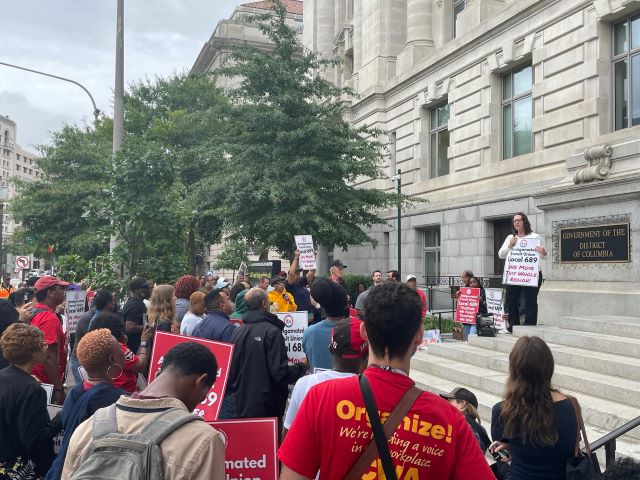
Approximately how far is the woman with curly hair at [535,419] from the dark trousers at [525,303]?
25.8ft

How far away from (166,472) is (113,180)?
10877mm

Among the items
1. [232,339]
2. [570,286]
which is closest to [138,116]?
[570,286]

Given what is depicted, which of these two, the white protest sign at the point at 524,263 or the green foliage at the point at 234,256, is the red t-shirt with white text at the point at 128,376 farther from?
the green foliage at the point at 234,256

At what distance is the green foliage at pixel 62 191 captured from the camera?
36.2 meters

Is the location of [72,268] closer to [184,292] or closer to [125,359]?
[184,292]

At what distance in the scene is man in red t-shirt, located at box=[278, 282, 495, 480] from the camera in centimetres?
224

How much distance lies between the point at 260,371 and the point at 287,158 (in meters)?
18.1

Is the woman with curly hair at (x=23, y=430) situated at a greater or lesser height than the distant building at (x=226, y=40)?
lesser

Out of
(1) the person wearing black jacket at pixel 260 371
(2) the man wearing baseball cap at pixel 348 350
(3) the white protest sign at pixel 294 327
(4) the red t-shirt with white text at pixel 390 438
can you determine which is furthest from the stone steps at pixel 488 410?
(4) the red t-shirt with white text at pixel 390 438

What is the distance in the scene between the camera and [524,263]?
1059 centimetres

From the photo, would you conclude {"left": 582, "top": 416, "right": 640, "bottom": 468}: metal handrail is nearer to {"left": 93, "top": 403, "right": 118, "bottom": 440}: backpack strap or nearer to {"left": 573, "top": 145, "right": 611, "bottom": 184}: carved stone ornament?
{"left": 93, "top": 403, "right": 118, "bottom": 440}: backpack strap

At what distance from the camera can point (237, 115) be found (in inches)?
907


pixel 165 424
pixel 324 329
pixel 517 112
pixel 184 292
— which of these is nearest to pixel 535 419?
pixel 324 329

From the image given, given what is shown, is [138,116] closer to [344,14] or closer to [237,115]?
[344,14]
